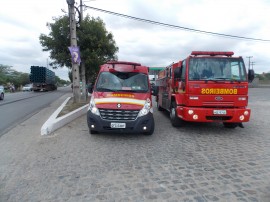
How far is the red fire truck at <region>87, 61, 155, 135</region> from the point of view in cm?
629

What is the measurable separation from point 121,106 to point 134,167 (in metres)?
2.19

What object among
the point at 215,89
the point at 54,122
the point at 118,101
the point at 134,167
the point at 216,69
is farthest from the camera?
the point at 54,122

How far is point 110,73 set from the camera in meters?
7.52

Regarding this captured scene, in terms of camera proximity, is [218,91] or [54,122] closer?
[218,91]

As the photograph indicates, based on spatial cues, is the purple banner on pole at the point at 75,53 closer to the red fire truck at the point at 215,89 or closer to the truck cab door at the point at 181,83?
the truck cab door at the point at 181,83

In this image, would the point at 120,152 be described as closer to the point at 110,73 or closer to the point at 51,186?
the point at 51,186

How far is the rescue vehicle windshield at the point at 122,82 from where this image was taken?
715 cm

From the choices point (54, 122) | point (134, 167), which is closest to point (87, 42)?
point (54, 122)

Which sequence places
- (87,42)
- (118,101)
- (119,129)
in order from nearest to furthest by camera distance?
(119,129), (118,101), (87,42)

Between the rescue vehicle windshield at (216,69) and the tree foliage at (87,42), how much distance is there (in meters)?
14.3

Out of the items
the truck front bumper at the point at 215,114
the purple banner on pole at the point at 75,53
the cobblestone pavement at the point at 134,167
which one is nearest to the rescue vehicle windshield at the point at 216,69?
the truck front bumper at the point at 215,114

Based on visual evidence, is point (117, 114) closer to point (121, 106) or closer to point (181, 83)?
point (121, 106)

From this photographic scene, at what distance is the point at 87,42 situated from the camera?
2083cm

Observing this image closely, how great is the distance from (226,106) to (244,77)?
1.09 meters
